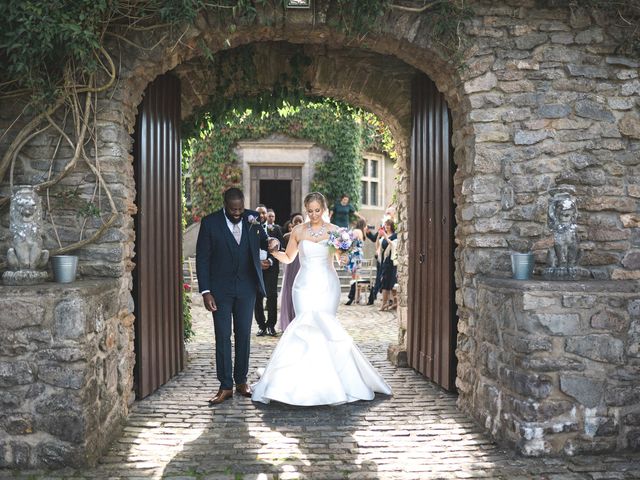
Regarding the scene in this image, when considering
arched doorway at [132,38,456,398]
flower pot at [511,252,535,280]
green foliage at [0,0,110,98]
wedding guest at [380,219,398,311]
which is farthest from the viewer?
wedding guest at [380,219,398,311]

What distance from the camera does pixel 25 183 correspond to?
187 inches

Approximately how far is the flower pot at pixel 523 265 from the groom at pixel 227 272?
2.20 meters

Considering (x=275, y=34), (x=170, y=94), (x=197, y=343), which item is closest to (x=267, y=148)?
(x=197, y=343)

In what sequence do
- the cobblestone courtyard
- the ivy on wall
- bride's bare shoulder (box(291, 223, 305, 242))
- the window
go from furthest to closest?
the window, the ivy on wall, bride's bare shoulder (box(291, 223, 305, 242)), the cobblestone courtyard

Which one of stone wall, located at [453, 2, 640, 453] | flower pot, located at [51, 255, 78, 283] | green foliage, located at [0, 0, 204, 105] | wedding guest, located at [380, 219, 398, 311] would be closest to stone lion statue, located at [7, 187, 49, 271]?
flower pot, located at [51, 255, 78, 283]

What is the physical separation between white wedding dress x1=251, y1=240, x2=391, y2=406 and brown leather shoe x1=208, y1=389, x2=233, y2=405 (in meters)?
0.25

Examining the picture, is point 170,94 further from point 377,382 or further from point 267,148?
point 267,148

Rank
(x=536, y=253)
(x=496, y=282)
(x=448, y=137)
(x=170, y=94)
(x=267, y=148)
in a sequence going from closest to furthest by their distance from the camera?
(x=496, y=282) < (x=536, y=253) < (x=448, y=137) < (x=170, y=94) < (x=267, y=148)

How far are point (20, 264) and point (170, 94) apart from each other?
264 centimetres

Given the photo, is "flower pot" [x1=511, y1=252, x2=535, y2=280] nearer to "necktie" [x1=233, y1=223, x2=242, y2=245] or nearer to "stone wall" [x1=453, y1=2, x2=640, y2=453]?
"stone wall" [x1=453, y1=2, x2=640, y2=453]

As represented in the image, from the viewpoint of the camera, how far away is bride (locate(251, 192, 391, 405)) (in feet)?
17.5

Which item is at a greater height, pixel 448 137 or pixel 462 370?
pixel 448 137

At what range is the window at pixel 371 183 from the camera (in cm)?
2084

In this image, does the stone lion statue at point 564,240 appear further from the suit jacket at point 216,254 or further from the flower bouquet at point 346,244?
the suit jacket at point 216,254
